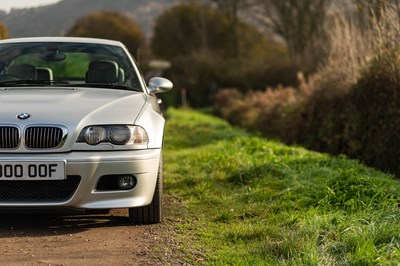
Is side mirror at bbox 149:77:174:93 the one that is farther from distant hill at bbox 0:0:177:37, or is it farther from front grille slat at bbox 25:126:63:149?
distant hill at bbox 0:0:177:37

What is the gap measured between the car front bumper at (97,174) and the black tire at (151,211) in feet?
0.92

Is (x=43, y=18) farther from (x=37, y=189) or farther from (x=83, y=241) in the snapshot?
(x=83, y=241)

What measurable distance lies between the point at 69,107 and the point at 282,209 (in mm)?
2197

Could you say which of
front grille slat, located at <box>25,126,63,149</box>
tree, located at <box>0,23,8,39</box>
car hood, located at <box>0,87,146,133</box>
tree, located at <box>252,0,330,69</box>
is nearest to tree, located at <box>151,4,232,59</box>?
tree, located at <box>252,0,330,69</box>

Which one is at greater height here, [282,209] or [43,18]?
[43,18]

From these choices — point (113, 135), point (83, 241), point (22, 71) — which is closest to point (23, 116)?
point (113, 135)

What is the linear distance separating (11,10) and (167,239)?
717 centimetres

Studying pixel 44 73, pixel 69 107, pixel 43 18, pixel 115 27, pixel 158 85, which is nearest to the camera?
pixel 69 107

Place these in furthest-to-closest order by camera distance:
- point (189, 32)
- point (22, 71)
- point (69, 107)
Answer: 1. point (189, 32)
2. point (22, 71)
3. point (69, 107)

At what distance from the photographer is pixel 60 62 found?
759 cm

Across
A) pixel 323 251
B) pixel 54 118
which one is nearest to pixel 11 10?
pixel 54 118

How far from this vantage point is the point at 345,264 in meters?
4.33

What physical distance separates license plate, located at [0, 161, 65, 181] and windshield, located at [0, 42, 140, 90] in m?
1.55

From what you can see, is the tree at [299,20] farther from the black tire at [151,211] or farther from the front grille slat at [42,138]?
the front grille slat at [42,138]
